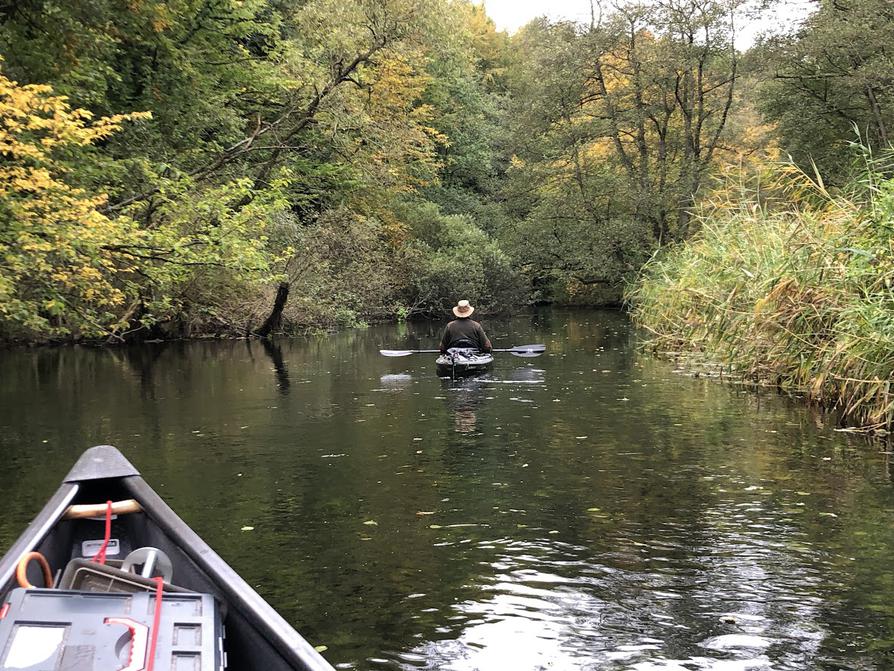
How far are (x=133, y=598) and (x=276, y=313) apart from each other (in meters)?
23.7

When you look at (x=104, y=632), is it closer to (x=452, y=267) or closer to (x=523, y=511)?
(x=523, y=511)

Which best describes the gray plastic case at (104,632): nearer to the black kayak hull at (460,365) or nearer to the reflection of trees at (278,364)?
the reflection of trees at (278,364)

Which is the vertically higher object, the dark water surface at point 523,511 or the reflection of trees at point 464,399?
the reflection of trees at point 464,399

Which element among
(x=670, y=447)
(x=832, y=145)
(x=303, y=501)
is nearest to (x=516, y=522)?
(x=303, y=501)

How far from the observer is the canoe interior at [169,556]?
3316 mm

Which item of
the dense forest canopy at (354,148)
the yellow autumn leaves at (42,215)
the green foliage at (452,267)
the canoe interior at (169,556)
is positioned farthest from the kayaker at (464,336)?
the green foliage at (452,267)

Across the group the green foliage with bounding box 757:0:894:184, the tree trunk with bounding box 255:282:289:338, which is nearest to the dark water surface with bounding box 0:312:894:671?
the tree trunk with bounding box 255:282:289:338

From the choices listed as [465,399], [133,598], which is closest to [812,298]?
[465,399]

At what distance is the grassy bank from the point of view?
9.64 m

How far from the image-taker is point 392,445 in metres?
9.99

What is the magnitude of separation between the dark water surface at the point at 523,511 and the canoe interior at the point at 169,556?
0.84 m

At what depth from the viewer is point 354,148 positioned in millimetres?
25328

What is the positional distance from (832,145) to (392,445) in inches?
937

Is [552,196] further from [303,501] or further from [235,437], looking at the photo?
[303,501]
